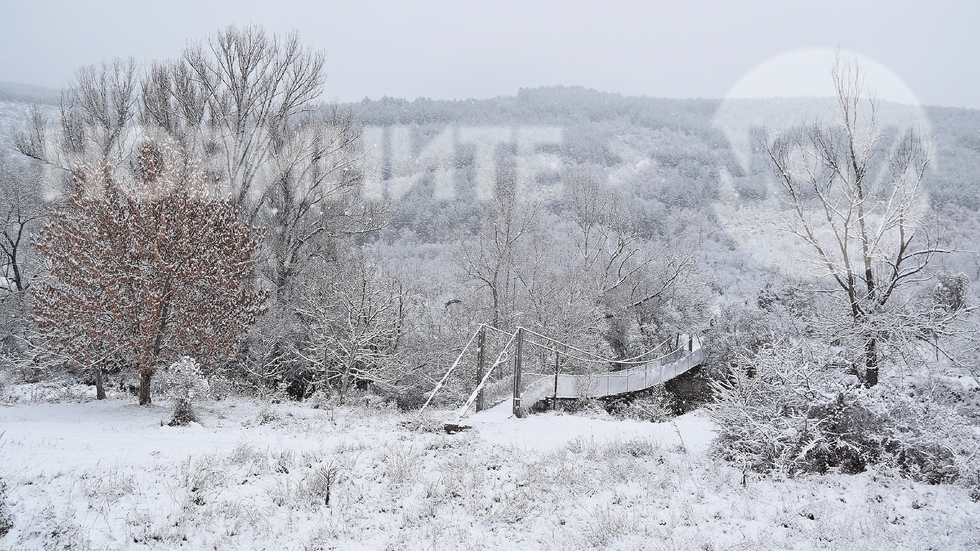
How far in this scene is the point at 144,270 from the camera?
12555mm

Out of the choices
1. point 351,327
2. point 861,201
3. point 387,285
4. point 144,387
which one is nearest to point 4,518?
point 144,387

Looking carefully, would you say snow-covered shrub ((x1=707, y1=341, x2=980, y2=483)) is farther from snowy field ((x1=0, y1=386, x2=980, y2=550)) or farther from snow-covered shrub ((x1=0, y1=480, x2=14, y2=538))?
snow-covered shrub ((x1=0, y1=480, x2=14, y2=538))

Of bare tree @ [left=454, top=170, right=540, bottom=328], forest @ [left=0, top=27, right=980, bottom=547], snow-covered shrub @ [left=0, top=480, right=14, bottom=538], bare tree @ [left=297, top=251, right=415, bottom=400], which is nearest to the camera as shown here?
snow-covered shrub @ [left=0, top=480, right=14, bottom=538]

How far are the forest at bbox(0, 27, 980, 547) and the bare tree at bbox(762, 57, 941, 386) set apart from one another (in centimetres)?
7

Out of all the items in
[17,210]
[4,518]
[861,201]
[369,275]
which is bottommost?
[369,275]

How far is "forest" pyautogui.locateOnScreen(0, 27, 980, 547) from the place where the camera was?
782cm

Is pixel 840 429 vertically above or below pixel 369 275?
above

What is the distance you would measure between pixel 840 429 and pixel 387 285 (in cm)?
1769

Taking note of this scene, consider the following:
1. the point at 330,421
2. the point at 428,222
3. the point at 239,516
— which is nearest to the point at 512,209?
the point at 330,421

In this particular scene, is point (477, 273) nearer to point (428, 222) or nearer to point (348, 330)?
point (348, 330)

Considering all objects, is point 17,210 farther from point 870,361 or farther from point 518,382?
point 870,361

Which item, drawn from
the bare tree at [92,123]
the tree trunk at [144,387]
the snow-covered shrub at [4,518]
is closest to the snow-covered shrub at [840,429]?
the snow-covered shrub at [4,518]

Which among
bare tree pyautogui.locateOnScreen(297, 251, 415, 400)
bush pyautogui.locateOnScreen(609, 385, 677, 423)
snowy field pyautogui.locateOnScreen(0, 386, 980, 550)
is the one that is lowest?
bush pyautogui.locateOnScreen(609, 385, 677, 423)

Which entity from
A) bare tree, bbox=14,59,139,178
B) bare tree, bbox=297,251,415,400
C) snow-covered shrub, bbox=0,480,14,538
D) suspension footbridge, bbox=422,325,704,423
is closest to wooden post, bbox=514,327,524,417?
suspension footbridge, bbox=422,325,704,423
